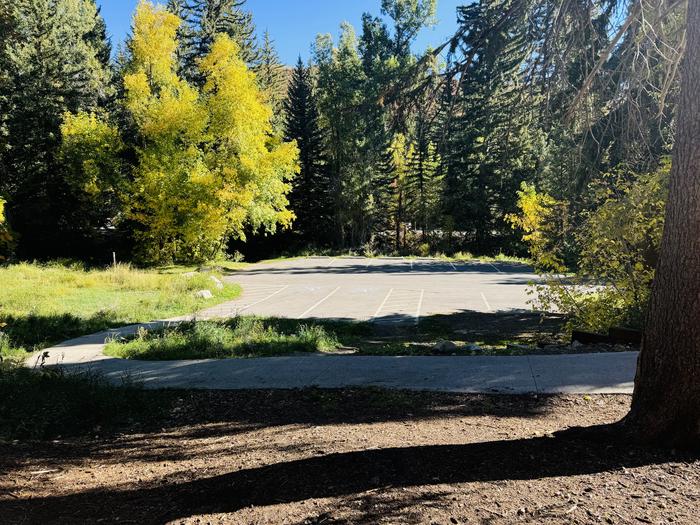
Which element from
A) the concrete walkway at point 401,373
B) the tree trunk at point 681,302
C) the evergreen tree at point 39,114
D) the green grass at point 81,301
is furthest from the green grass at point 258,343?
the evergreen tree at point 39,114

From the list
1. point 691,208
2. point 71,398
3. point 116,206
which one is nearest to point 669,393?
point 691,208

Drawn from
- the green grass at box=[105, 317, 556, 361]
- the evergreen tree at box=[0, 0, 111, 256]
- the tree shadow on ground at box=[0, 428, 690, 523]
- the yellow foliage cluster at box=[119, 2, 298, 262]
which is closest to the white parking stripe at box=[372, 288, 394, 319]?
the green grass at box=[105, 317, 556, 361]

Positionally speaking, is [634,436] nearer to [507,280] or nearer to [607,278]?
[607,278]

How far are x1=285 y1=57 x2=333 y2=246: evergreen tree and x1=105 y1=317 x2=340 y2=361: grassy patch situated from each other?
116ft

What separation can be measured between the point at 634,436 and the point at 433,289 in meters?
16.0

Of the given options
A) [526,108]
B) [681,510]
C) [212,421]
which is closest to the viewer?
[681,510]

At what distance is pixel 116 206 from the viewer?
115ft

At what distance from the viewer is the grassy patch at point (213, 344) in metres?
8.25

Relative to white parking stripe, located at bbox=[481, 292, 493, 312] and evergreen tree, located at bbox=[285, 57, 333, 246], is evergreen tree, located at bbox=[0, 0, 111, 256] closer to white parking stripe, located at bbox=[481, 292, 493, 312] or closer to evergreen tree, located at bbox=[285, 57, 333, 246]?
evergreen tree, located at bbox=[285, 57, 333, 246]

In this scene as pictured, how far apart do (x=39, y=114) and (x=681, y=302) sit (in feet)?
136

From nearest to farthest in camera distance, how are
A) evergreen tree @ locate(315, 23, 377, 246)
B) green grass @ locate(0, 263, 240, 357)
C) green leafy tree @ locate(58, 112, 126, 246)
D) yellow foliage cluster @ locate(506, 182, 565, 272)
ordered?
yellow foliage cluster @ locate(506, 182, 565, 272) → green grass @ locate(0, 263, 240, 357) → green leafy tree @ locate(58, 112, 126, 246) → evergreen tree @ locate(315, 23, 377, 246)

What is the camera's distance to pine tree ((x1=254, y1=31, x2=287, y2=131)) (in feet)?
153

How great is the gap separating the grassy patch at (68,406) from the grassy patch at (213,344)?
2079 millimetres

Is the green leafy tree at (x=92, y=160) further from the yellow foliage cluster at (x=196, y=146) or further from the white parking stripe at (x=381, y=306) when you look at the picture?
the white parking stripe at (x=381, y=306)
